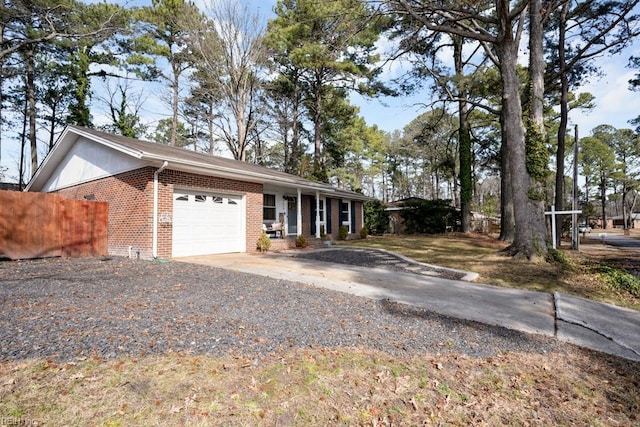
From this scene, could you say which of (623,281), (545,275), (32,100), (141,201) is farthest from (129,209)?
(32,100)

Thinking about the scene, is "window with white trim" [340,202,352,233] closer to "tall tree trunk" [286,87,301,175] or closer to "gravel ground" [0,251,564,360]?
"tall tree trunk" [286,87,301,175]

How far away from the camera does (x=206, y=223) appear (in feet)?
32.2

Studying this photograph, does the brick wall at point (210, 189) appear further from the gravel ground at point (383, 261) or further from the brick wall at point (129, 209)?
the gravel ground at point (383, 261)

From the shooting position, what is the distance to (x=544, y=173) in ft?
30.4

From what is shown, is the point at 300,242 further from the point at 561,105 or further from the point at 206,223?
the point at 561,105

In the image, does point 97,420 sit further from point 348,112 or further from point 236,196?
point 348,112

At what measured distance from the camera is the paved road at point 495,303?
392 cm

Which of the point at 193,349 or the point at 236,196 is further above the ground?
the point at 236,196

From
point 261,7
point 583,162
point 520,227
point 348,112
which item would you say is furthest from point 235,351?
point 583,162

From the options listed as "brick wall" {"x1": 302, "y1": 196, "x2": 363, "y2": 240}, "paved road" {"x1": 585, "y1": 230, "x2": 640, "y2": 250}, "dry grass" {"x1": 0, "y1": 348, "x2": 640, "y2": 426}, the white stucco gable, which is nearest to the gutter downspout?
the white stucco gable

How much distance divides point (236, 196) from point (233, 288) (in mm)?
6108

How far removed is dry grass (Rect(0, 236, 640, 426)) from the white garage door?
710 centimetres

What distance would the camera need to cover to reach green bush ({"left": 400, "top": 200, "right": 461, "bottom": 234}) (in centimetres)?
2289

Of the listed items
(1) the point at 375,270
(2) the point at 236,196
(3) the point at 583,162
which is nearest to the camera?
(1) the point at 375,270
